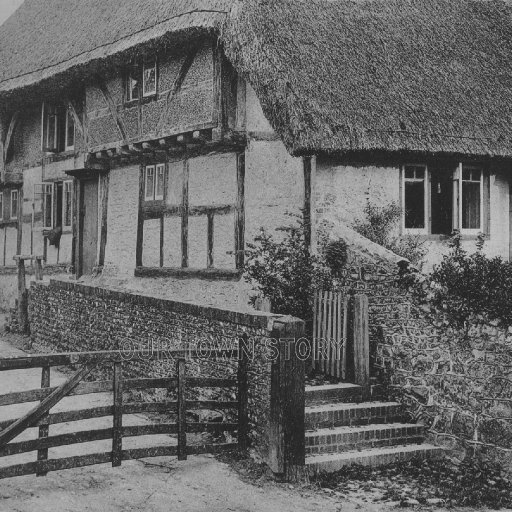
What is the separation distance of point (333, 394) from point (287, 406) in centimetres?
147

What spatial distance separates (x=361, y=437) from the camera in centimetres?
805

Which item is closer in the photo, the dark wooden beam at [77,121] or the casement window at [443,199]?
the casement window at [443,199]

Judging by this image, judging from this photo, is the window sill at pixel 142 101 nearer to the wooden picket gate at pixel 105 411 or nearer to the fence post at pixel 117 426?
the wooden picket gate at pixel 105 411

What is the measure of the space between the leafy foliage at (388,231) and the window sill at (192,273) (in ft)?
8.01

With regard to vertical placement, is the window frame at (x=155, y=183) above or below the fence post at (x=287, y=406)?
above

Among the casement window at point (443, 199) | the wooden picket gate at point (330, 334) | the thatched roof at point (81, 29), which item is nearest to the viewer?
the wooden picket gate at point (330, 334)

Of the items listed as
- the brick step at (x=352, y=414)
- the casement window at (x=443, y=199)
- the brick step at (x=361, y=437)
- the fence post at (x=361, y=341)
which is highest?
the casement window at (x=443, y=199)

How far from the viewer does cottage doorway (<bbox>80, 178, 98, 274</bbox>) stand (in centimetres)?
1753

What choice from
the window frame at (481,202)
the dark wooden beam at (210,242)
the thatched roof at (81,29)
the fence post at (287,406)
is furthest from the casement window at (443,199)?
the fence post at (287,406)

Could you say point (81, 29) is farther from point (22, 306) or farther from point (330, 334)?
point (330, 334)

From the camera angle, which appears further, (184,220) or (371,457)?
(184,220)

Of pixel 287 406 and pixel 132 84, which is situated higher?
pixel 132 84

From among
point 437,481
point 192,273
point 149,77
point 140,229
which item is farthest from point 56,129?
point 437,481

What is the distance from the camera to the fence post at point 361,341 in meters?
8.86
